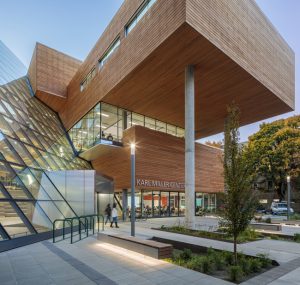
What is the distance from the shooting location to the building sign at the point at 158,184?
24.3m

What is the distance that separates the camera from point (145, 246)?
923 centimetres

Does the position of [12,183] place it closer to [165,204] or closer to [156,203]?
[156,203]

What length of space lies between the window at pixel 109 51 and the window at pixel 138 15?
1.81 m

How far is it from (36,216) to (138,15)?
15.1 m

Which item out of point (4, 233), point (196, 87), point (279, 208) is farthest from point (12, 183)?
point (279, 208)

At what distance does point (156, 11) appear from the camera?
16.7 metres

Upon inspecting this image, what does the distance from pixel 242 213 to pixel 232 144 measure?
2.11 m

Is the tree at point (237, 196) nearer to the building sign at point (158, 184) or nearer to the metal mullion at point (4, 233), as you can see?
the metal mullion at point (4, 233)

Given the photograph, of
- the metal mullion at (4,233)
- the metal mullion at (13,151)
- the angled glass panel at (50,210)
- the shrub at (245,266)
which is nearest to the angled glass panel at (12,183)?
the angled glass panel at (50,210)

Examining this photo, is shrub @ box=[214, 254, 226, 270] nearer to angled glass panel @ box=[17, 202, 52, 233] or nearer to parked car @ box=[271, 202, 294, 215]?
angled glass panel @ box=[17, 202, 52, 233]

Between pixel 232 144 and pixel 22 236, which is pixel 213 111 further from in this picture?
pixel 22 236

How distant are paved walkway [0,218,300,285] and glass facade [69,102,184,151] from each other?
14.9 m

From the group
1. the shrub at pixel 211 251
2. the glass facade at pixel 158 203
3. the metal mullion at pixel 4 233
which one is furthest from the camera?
the glass facade at pixel 158 203

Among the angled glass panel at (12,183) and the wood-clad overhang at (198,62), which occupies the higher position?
the wood-clad overhang at (198,62)
